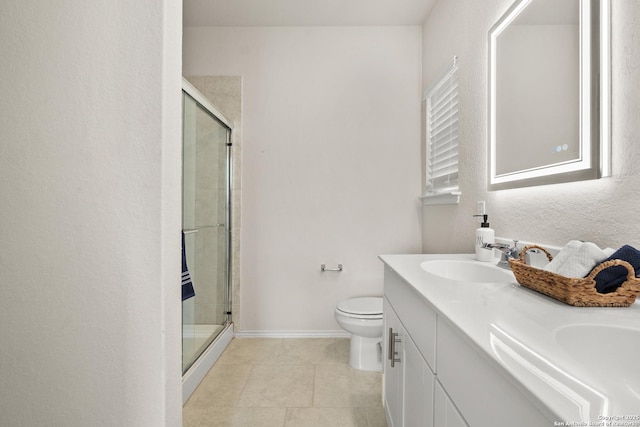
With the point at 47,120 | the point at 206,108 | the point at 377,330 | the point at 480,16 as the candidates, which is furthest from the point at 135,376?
the point at 480,16

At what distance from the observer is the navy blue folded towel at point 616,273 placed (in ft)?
2.43

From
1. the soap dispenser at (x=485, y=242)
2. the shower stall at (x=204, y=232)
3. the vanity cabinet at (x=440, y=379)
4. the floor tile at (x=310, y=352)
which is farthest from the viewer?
the floor tile at (x=310, y=352)

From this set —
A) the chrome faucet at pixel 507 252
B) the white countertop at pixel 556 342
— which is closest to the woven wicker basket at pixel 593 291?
the white countertop at pixel 556 342

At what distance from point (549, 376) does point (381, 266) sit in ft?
6.93

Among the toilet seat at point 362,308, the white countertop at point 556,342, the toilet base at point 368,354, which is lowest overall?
the toilet base at point 368,354

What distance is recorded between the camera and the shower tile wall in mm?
2486

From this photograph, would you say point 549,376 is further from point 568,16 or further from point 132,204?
point 568,16

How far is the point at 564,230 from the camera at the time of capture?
1062mm

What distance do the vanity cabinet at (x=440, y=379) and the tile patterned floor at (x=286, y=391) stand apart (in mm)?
360

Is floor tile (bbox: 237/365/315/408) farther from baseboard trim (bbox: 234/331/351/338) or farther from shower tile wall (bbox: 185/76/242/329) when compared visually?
shower tile wall (bbox: 185/76/242/329)

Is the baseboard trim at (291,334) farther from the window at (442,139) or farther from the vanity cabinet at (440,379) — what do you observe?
the window at (442,139)

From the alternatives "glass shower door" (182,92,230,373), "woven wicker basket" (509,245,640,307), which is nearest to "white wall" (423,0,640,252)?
"woven wicker basket" (509,245,640,307)

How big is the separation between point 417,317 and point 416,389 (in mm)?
222

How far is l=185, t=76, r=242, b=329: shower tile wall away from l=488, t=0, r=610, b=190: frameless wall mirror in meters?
1.80
